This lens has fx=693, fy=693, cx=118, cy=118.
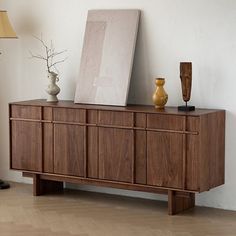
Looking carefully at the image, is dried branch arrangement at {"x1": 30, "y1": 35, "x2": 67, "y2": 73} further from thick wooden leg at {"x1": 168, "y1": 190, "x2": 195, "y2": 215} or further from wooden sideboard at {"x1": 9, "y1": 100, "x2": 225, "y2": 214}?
thick wooden leg at {"x1": 168, "y1": 190, "x2": 195, "y2": 215}

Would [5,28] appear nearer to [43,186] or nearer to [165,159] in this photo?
[43,186]

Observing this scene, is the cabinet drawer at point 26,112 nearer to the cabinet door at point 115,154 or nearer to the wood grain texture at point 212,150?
the cabinet door at point 115,154

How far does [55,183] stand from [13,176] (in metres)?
0.72

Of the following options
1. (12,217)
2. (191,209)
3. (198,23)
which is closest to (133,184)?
(191,209)

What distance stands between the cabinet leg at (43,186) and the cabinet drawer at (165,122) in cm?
139

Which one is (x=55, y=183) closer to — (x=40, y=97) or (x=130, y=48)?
(x=40, y=97)

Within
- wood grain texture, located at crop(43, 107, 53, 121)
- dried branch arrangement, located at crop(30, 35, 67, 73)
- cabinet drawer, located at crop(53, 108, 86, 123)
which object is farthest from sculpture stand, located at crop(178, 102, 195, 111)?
dried branch arrangement, located at crop(30, 35, 67, 73)

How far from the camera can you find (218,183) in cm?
604

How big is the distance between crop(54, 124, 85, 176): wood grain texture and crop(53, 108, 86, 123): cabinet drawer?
62 mm

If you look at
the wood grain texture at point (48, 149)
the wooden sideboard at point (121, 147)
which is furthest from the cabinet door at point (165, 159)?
the wood grain texture at point (48, 149)

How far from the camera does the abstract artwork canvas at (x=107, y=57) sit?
20.8ft

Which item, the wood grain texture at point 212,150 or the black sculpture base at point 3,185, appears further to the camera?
the black sculpture base at point 3,185

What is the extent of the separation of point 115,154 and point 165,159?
0.50 meters

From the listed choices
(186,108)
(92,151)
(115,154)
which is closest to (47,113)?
(92,151)
